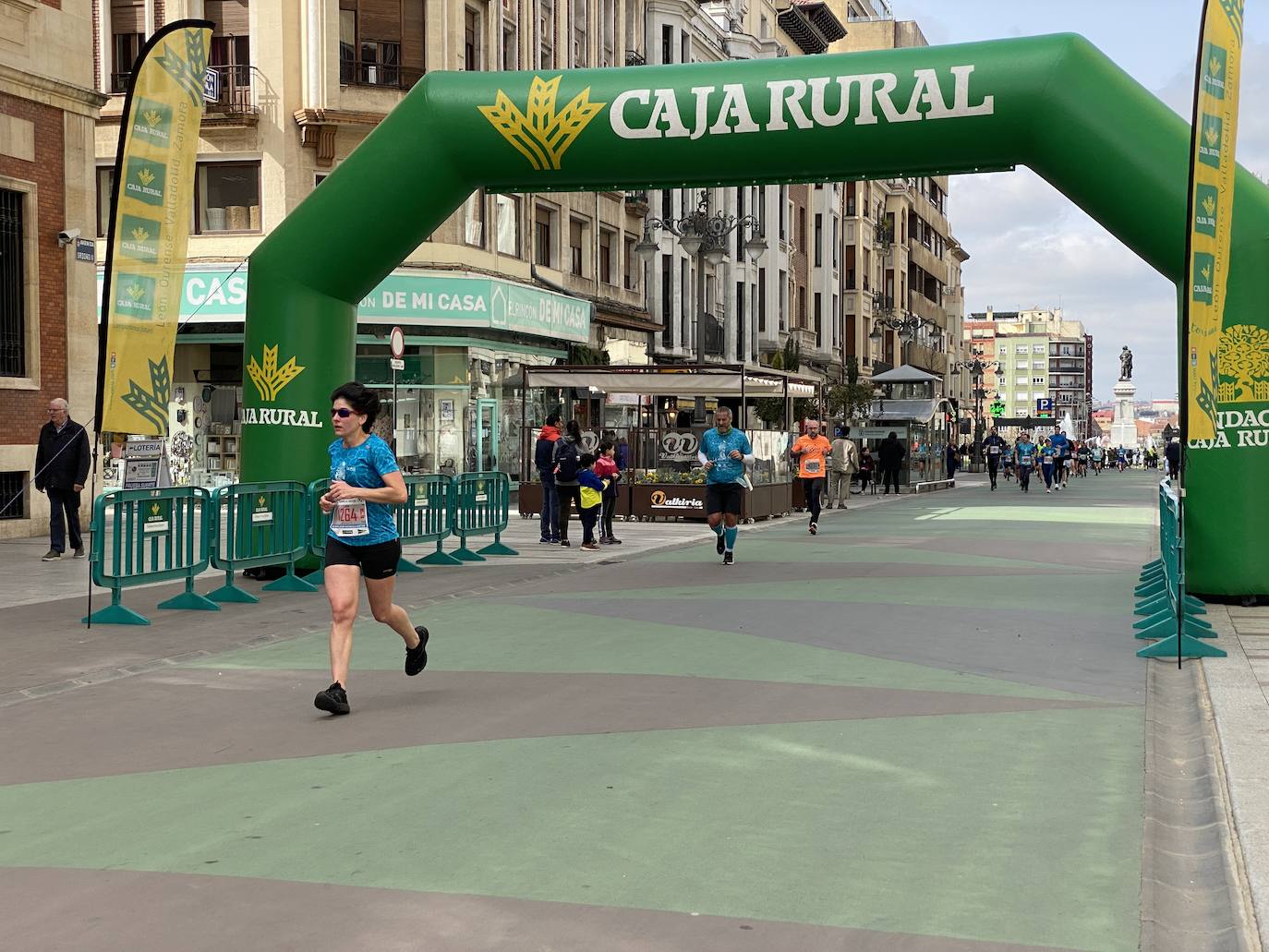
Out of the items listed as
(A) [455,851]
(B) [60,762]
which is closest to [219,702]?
(B) [60,762]

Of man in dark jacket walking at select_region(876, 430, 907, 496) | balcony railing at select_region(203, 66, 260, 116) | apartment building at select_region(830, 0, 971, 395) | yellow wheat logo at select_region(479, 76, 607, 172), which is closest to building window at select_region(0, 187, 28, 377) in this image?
yellow wheat logo at select_region(479, 76, 607, 172)

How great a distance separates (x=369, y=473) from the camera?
8477 millimetres

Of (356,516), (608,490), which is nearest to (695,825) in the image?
(356,516)

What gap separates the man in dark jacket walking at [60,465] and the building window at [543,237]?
67.1 ft

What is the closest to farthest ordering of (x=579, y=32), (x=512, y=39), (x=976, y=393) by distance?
(x=512, y=39), (x=579, y=32), (x=976, y=393)

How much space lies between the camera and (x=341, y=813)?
6055mm

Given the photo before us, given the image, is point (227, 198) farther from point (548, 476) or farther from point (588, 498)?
point (588, 498)

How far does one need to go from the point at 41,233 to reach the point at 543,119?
10.1 m

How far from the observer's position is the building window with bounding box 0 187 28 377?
21406 mm

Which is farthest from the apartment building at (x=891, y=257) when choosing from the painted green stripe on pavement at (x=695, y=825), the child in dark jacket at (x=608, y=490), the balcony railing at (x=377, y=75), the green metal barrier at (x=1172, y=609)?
the painted green stripe on pavement at (x=695, y=825)

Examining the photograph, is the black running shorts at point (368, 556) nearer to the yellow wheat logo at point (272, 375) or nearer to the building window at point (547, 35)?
the yellow wheat logo at point (272, 375)

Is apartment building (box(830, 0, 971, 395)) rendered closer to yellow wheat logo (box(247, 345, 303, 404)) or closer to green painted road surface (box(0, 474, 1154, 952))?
yellow wheat logo (box(247, 345, 303, 404))

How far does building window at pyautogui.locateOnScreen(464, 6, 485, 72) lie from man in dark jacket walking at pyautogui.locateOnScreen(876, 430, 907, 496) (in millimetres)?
15928

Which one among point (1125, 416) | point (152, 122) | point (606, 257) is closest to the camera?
point (152, 122)
